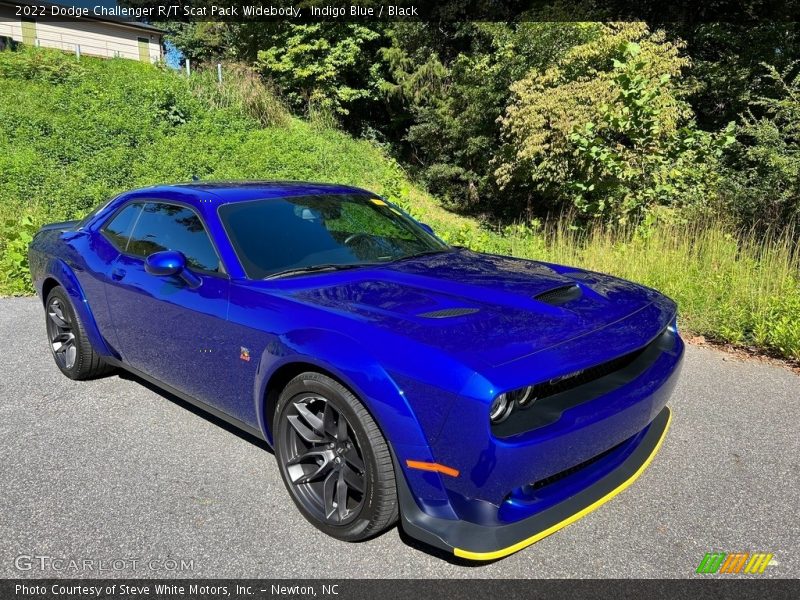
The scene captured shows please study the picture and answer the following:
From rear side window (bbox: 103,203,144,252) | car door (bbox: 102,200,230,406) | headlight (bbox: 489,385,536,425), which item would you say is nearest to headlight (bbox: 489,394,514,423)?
headlight (bbox: 489,385,536,425)

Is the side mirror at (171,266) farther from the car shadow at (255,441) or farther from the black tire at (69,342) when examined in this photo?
the black tire at (69,342)

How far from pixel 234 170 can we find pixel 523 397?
1243cm

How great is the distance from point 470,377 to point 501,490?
42 cm

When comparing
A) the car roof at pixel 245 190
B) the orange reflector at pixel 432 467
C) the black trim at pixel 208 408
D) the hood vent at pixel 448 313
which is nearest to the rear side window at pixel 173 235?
the car roof at pixel 245 190

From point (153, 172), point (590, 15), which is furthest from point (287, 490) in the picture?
point (590, 15)

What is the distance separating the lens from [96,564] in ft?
7.86

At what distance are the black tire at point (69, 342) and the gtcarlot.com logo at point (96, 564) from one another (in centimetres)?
199

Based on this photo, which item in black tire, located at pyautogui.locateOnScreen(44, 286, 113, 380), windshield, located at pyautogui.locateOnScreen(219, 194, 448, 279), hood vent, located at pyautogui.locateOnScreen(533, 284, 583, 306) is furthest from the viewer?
black tire, located at pyautogui.locateOnScreen(44, 286, 113, 380)

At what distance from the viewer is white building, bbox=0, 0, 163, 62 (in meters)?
26.4

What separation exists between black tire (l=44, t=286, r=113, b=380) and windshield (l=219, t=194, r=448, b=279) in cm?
171

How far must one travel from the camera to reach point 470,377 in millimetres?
2012

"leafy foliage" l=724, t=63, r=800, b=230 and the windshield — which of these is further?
"leafy foliage" l=724, t=63, r=800, b=230

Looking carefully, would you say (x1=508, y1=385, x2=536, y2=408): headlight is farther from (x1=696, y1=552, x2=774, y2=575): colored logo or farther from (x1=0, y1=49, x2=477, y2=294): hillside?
(x1=0, y1=49, x2=477, y2=294): hillside

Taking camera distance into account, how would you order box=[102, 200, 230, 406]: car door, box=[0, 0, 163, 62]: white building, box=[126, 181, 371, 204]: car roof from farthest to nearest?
box=[0, 0, 163, 62]: white building, box=[126, 181, 371, 204]: car roof, box=[102, 200, 230, 406]: car door
